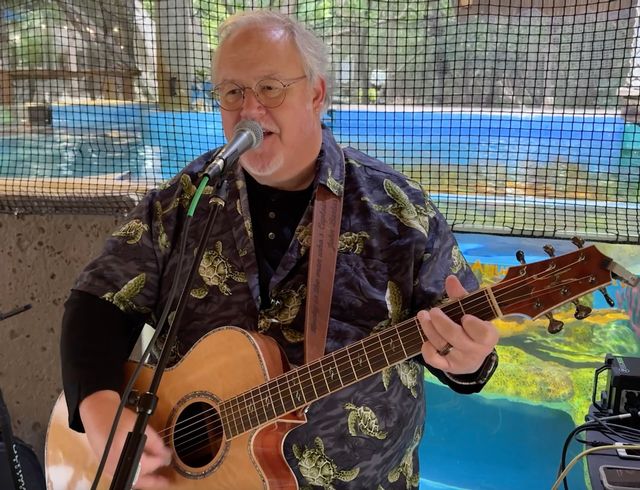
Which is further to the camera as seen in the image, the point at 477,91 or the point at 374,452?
the point at 477,91

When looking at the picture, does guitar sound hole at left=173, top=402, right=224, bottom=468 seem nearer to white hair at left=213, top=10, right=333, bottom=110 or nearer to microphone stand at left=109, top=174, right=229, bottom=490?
microphone stand at left=109, top=174, right=229, bottom=490

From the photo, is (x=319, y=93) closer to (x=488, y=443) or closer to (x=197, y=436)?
(x=197, y=436)

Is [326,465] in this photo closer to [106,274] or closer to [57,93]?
[106,274]

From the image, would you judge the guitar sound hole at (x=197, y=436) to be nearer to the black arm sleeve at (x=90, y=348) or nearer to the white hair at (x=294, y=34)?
the black arm sleeve at (x=90, y=348)

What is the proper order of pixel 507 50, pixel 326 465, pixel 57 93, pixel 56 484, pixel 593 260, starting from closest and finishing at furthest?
pixel 593 260
pixel 326 465
pixel 56 484
pixel 507 50
pixel 57 93

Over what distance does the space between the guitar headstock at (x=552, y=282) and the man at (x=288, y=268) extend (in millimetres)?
229

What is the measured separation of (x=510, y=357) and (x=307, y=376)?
121 centimetres

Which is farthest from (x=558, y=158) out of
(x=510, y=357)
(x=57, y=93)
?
(x=57, y=93)

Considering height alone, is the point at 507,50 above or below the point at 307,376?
above

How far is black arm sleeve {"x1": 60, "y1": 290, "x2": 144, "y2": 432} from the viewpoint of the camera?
130 cm

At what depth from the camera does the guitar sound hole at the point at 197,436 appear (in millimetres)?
1237

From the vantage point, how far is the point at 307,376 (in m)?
1.16

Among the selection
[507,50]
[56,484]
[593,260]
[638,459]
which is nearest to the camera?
[593,260]

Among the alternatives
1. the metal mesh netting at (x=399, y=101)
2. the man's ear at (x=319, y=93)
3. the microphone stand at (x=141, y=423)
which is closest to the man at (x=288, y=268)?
the man's ear at (x=319, y=93)
